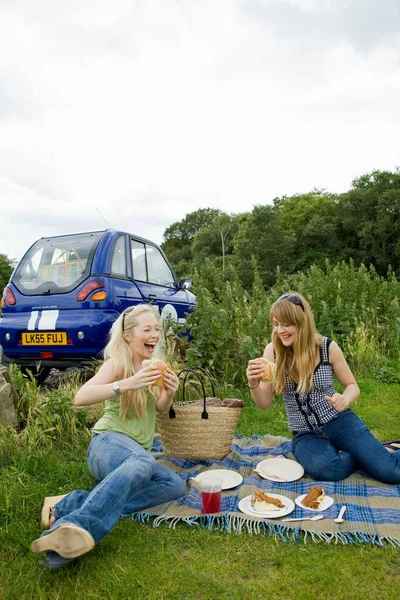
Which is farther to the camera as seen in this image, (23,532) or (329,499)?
(329,499)

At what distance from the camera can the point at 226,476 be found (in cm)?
322

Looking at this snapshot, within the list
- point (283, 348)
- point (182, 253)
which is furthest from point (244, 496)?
point (182, 253)

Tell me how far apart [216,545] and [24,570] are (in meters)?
0.96

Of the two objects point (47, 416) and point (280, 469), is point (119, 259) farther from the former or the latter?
point (280, 469)

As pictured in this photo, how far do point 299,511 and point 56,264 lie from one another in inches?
152

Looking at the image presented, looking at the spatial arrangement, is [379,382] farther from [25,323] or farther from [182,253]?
[182,253]

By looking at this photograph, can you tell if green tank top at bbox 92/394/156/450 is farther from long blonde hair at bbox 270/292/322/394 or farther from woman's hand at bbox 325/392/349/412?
woman's hand at bbox 325/392/349/412

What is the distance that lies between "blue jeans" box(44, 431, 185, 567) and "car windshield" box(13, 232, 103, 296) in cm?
258

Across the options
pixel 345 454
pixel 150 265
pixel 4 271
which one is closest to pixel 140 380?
pixel 345 454

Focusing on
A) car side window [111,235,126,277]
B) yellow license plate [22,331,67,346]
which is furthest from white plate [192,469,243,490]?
car side window [111,235,126,277]

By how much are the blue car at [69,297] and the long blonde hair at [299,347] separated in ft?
7.17

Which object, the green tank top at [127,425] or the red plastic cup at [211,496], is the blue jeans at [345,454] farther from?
the green tank top at [127,425]

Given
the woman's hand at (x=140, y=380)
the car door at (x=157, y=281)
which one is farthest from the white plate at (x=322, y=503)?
the car door at (x=157, y=281)

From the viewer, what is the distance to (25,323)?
5125mm
